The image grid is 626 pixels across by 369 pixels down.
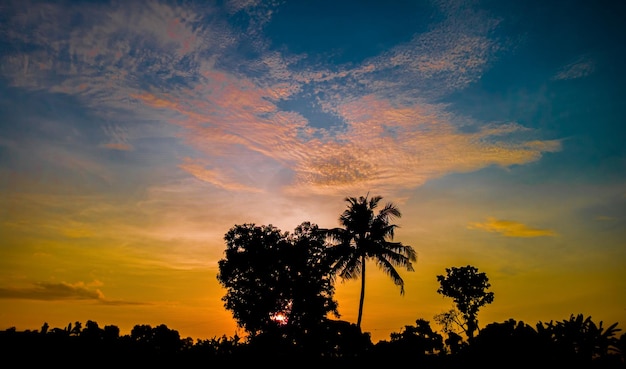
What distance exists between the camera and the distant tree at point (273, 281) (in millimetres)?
29938

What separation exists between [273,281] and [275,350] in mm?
18865

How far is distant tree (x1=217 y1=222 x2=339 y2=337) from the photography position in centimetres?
2994

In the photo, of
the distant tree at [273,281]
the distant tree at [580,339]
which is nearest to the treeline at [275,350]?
the distant tree at [580,339]

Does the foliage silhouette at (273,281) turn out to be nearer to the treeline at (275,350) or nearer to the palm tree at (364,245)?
the palm tree at (364,245)

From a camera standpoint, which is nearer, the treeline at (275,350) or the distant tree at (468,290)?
the treeline at (275,350)

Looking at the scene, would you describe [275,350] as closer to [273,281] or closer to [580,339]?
[580,339]

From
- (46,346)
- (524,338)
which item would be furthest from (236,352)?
(524,338)

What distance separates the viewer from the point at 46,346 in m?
9.49

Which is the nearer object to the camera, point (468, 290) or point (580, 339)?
point (580, 339)

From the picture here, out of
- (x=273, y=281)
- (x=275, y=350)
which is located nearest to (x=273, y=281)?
(x=273, y=281)

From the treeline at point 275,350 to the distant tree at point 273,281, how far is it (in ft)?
56.9

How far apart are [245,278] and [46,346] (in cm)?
2135

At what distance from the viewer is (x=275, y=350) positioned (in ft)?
39.0

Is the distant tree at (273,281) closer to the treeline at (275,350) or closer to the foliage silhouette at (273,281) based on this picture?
the foliage silhouette at (273,281)
